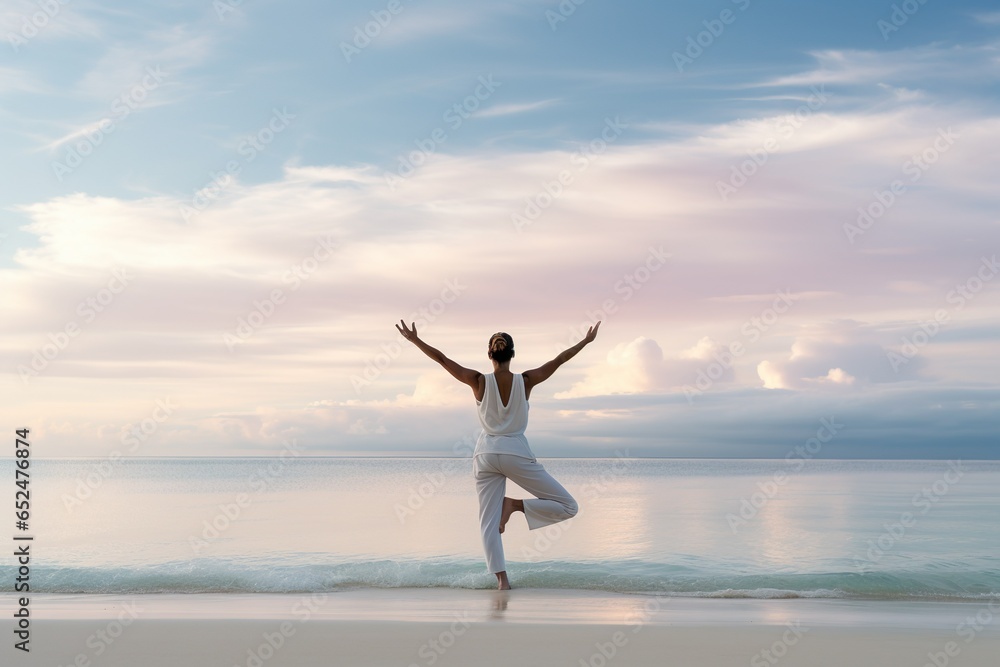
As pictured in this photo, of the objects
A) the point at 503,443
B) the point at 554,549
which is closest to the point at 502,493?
the point at 503,443

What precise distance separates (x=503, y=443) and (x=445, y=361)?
3.10ft

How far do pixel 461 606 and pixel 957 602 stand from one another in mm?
4913

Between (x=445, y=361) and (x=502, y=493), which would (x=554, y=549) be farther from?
(x=445, y=361)

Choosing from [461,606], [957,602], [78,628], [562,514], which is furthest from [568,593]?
[78,628]

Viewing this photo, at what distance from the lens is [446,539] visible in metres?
13.3

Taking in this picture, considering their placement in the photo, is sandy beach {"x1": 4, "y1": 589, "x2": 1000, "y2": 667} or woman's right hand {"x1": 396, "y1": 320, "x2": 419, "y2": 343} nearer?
sandy beach {"x1": 4, "y1": 589, "x2": 1000, "y2": 667}

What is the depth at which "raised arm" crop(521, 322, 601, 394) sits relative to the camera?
25.7 feet

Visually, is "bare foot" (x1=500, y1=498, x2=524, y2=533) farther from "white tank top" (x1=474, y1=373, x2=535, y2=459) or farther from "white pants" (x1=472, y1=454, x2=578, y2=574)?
"white tank top" (x1=474, y1=373, x2=535, y2=459)

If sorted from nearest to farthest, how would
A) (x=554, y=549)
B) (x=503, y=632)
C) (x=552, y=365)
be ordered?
1. (x=503, y=632)
2. (x=552, y=365)
3. (x=554, y=549)

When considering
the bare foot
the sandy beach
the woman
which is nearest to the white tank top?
the woman

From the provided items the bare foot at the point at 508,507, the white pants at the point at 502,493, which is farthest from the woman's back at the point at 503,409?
the bare foot at the point at 508,507

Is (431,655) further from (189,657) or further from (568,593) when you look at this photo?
(568,593)

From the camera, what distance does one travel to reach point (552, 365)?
7930 mm

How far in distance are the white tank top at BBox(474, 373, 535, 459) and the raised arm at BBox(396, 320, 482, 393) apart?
Answer: 143 mm
